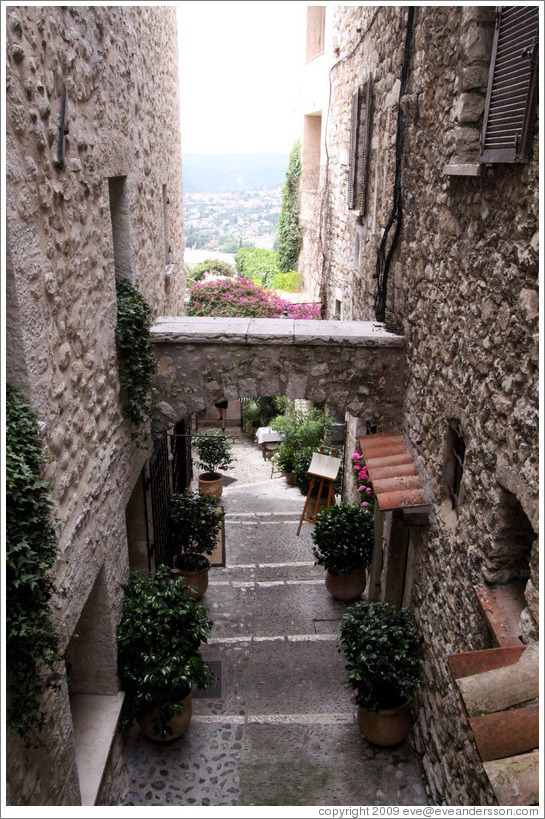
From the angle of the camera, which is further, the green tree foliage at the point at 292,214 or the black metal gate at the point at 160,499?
the green tree foliage at the point at 292,214

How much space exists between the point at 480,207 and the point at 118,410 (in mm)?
3076

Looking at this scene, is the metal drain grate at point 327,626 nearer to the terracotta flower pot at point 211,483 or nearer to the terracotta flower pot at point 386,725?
the terracotta flower pot at point 386,725

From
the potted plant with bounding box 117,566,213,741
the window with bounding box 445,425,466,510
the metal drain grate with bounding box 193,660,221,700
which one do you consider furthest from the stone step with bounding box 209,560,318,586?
the window with bounding box 445,425,466,510

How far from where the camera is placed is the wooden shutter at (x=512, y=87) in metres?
2.97

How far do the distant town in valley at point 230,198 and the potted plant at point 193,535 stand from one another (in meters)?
47.3

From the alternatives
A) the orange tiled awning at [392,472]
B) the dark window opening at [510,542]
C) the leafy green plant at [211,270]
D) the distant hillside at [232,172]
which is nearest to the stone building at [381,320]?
the dark window opening at [510,542]

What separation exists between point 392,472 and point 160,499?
304 cm

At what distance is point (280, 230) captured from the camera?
15914 millimetres

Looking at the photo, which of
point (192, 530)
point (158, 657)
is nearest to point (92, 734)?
point (158, 657)

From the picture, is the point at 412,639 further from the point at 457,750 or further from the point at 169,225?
the point at 169,225

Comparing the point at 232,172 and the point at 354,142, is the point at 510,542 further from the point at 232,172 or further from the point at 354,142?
the point at 232,172

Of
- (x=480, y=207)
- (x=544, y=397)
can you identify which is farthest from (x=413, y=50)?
(x=544, y=397)

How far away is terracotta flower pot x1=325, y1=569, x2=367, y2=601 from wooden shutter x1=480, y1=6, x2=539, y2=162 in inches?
201

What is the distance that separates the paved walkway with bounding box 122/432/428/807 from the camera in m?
4.84
